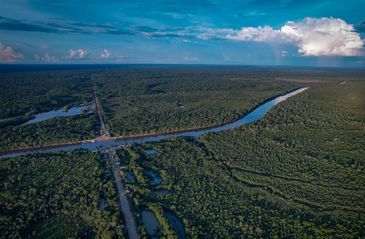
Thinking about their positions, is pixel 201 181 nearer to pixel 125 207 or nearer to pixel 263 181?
pixel 263 181

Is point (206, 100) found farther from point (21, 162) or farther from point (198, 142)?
point (21, 162)

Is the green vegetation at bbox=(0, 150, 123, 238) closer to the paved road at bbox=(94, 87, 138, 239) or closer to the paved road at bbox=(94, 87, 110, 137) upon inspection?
the paved road at bbox=(94, 87, 138, 239)

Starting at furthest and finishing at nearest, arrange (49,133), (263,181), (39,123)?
→ (39,123), (49,133), (263,181)

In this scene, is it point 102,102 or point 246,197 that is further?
point 102,102

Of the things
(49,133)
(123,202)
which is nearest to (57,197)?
(123,202)

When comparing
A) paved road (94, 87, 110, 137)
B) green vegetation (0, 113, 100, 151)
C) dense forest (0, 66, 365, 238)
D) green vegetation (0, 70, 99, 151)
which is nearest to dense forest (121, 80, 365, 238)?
dense forest (0, 66, 365, 238)

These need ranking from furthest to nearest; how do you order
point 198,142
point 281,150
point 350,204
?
point 198,142
point 281,150
point 350,204

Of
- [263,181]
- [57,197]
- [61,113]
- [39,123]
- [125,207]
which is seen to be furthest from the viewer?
[61,113]

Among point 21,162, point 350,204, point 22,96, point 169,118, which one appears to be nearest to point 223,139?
point 169,118
